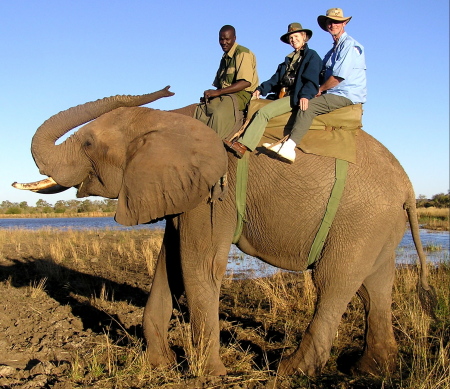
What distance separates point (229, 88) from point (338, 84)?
1.10m

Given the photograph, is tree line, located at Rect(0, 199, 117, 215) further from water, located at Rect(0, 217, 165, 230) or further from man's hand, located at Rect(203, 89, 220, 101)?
man's hand, located at Rect(203, 89, 220, 101)

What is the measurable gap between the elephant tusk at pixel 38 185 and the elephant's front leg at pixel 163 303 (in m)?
1.28

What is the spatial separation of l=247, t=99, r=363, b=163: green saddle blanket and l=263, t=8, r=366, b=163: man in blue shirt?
0.09m

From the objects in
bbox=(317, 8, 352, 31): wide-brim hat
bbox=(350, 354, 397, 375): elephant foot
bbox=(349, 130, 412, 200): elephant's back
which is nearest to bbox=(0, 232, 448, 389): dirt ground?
bbox=(350, 354, 397, 375): elephant foot

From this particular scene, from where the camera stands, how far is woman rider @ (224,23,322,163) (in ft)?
16.2

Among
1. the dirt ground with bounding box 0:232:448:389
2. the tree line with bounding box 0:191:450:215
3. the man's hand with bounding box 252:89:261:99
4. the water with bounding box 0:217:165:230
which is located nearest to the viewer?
the dirt ground with bounding box 0:232:448:389

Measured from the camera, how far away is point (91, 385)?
449cm

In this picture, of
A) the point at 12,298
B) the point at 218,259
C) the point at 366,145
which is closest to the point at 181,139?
the point at 218,259

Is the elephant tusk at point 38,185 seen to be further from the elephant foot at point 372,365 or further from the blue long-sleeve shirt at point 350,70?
the elephant foot at point 372,365

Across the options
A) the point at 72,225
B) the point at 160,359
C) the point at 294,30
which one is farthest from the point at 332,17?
the point at 72,225

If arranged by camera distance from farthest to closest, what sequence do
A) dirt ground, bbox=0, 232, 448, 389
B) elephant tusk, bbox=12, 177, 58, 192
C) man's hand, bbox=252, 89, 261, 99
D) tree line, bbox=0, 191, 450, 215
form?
tree line, bbox=0, 191, 450, 215 → man's hand, bbox=252, 89, 261, 99 → elephant tusk, bbox=12, 177, 58, 192 → dirt ground, bbox=0, 232, 448, 389

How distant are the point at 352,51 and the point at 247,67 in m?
1.08

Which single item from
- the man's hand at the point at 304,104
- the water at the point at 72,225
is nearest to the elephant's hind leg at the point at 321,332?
the man's hand at the point at 304,104

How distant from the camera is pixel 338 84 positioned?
17.2 ft
